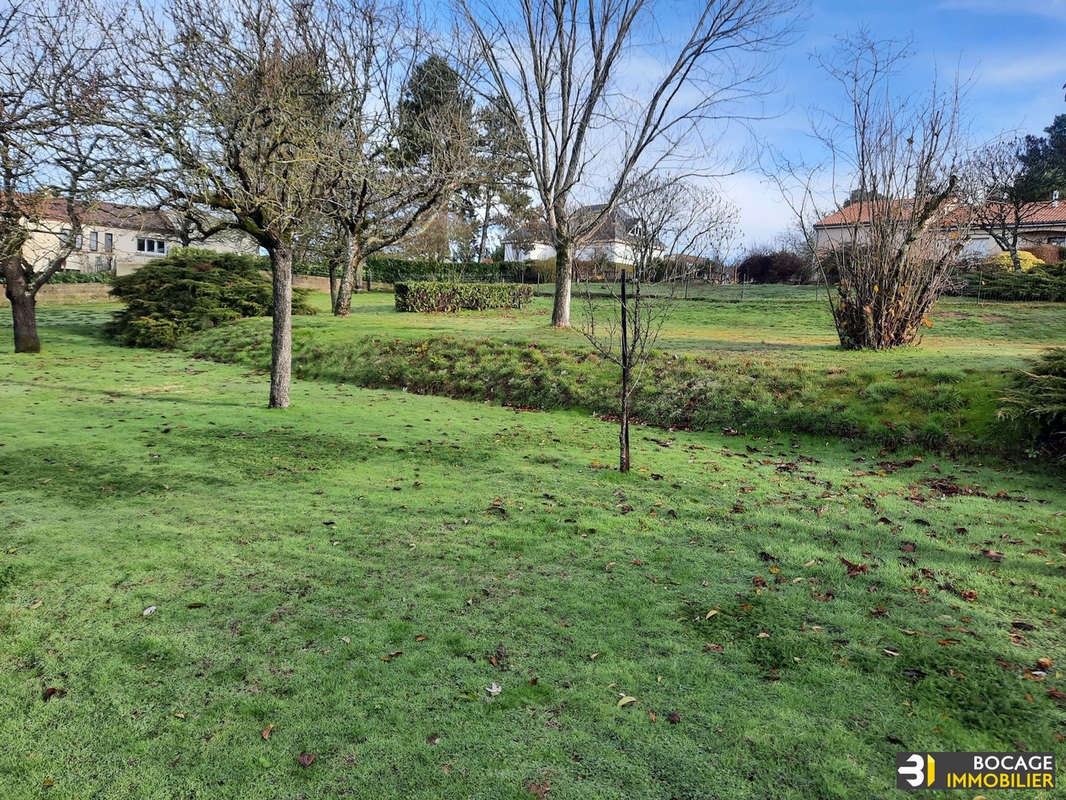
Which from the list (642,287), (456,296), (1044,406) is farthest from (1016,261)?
(1044,406)

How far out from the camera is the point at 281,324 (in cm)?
1087

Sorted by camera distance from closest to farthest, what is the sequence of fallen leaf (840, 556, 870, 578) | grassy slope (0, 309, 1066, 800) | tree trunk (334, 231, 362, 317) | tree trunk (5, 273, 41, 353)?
grassy slope (0, 309, 1066, 800) → fallen leaf (840, 556, 870, 578) → tree trunk (5, 273, 41, 353) → tree trunk (334, 231, 362, 317)

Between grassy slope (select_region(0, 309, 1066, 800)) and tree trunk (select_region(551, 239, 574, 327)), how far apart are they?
12.2 meters

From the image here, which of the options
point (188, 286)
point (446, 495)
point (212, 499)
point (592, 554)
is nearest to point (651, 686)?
point (592, 554)

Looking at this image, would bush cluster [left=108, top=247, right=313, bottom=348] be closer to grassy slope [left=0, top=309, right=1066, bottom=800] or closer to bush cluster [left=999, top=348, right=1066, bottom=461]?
grassy slope [left=0, top=309, right=1066, bottom=800]

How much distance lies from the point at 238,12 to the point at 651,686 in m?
11.1

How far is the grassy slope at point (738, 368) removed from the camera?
973cm

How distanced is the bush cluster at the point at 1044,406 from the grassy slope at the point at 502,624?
833mm

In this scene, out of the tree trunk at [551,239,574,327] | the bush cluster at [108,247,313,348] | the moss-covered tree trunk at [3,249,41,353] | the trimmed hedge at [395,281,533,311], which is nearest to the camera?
the moss-covered tree trunk at [3,249,41,353]

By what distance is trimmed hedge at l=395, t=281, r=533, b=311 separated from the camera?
27.2 meters

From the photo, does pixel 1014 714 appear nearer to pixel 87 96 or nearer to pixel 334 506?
pixel 334 506

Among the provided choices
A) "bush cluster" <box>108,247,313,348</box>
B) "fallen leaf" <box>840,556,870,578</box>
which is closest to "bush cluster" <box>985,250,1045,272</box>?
"fallen leaf" <box>840,556,870,578</box>

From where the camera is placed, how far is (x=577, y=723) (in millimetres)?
3189

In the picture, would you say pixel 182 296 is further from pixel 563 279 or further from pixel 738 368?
pixel 738 368
